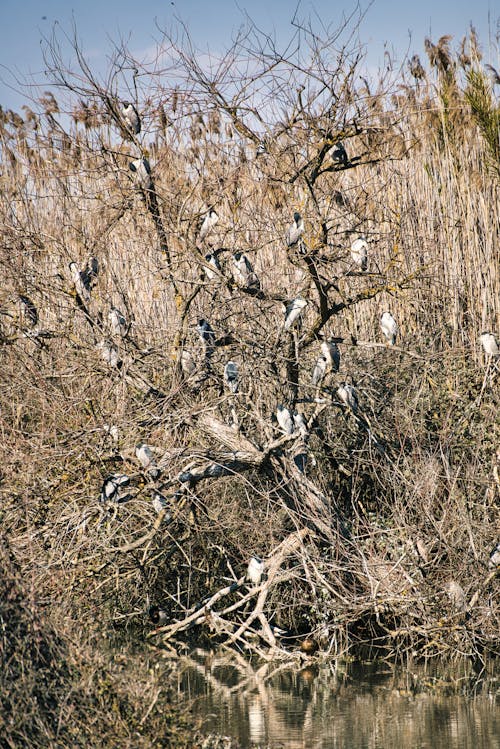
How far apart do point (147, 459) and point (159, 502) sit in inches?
Result: 11.9

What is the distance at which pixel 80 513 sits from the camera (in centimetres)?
552

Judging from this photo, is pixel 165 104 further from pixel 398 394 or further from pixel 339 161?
pixel 398 394

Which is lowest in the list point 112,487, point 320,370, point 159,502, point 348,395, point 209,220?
point 159,502

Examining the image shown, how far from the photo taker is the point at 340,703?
16.8ft

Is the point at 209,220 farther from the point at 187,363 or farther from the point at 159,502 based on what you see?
the point at 159,502

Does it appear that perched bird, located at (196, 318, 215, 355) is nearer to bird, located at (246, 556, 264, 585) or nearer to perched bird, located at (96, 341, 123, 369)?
perched bird, located at (96, 341, 123, 369)

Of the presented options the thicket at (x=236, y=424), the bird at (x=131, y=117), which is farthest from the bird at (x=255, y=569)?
the bird at (x=131, y=117)

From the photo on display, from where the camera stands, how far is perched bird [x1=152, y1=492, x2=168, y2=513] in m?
5.55

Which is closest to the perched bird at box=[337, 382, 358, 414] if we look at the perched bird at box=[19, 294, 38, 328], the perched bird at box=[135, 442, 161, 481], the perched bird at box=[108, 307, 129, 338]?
the perched bird at box=[135, 442, 161, 481]

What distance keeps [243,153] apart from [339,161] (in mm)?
680

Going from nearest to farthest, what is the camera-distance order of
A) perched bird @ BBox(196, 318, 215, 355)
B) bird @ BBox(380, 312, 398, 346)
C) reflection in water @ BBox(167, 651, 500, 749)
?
reflection in water @ BBox(167, 651, 500, 749) → perched bird @ BBox(196, 318, 215, 355) → bird @ BBox(380, 312, 398, 346)

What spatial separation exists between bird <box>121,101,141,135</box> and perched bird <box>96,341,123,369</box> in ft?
4.43

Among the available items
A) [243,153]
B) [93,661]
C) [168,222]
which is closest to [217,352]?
[168,222]

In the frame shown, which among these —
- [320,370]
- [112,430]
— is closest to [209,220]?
[320,370]
